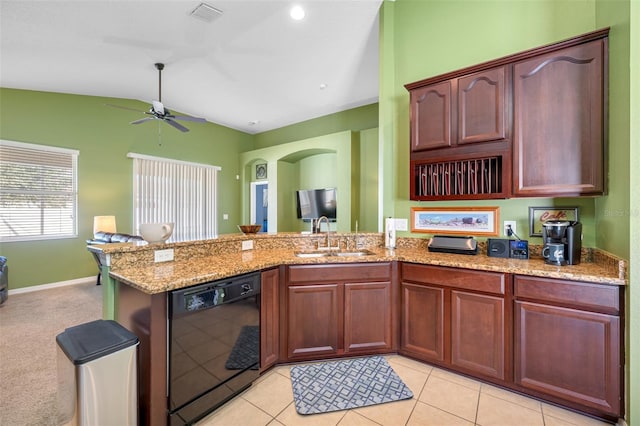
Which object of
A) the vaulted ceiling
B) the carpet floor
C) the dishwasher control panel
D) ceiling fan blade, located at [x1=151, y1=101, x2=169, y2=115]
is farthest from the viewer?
ceiling fan blade, located at [x1=151, y1=101, x2=169, y2=115]

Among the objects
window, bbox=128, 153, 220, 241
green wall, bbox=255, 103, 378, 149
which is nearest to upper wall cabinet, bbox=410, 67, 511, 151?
green wall, bbox=255, 103, 378, 149

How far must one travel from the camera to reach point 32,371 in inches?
85.1

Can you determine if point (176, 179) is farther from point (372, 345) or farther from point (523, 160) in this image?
point (523, 160)

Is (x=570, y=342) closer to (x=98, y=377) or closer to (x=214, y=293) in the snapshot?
(x=214, y=293)

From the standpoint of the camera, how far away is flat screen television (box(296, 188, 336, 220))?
5.73 metres

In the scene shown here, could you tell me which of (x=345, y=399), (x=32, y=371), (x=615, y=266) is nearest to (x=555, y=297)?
(x=615, y=266)

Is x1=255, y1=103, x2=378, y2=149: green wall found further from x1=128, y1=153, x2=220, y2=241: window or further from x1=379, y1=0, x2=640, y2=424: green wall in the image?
x1=379, y1=0, x2=640, y2=424: green wall

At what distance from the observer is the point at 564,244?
188cm

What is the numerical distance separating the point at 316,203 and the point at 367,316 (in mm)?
3920

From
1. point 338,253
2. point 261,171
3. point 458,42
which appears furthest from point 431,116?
point 261,171

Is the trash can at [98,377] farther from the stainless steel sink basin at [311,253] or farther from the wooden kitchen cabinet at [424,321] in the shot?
the wooden kitchen cabinet at [424,321]

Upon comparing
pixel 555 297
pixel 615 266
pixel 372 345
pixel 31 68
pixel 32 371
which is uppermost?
pixel 31 68

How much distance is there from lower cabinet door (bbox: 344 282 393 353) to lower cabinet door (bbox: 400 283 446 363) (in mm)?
138

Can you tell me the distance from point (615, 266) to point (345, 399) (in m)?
1.88
